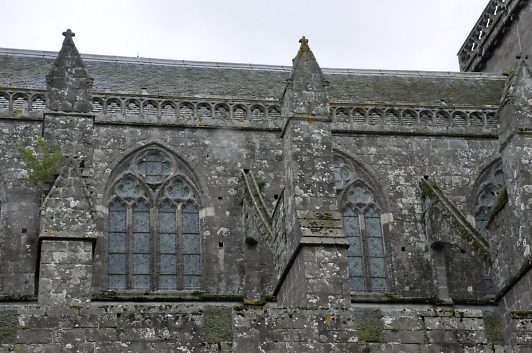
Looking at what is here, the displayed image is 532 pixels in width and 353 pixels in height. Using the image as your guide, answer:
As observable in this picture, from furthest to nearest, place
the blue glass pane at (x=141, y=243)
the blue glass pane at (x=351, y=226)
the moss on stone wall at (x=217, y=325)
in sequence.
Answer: the blue glass pane at (x=351, y=226) < the blue glass pane at (x=141, y=243) < the moss on stone wall at (x=217, y=325)

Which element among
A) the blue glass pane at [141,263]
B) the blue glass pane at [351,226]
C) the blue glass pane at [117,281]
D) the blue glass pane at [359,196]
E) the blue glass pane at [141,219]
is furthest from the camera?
the blue glass pane at [359,196]

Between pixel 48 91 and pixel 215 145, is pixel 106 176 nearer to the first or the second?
pixel 215 145

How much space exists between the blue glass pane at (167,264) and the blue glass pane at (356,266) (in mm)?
3483

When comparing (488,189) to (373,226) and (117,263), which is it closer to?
(373,226)

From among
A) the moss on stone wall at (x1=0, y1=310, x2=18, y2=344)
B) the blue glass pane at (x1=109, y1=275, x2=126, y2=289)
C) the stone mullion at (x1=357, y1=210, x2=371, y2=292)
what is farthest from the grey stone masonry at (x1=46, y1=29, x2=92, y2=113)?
the stone mullion at (x1=357, y1=210, x2=371, y2=292)

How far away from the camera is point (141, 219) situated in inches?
874

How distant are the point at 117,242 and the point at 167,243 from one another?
0.97 meters

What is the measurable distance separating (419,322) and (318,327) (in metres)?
1.25

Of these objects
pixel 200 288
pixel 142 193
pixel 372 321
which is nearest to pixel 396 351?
pixel 372 321

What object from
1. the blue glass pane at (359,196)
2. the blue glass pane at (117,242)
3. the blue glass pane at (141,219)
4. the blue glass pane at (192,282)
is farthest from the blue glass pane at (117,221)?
the blue glass pane at (359,196)

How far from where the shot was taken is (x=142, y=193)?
73.5 feet

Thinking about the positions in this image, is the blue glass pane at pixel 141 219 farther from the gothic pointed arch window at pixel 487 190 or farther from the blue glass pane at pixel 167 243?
the gothic pointed arch window at pixel 487 190

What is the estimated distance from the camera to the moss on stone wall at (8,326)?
12.9 meters

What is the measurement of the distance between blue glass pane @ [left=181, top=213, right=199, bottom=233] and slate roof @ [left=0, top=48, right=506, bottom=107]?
2.69 meters
